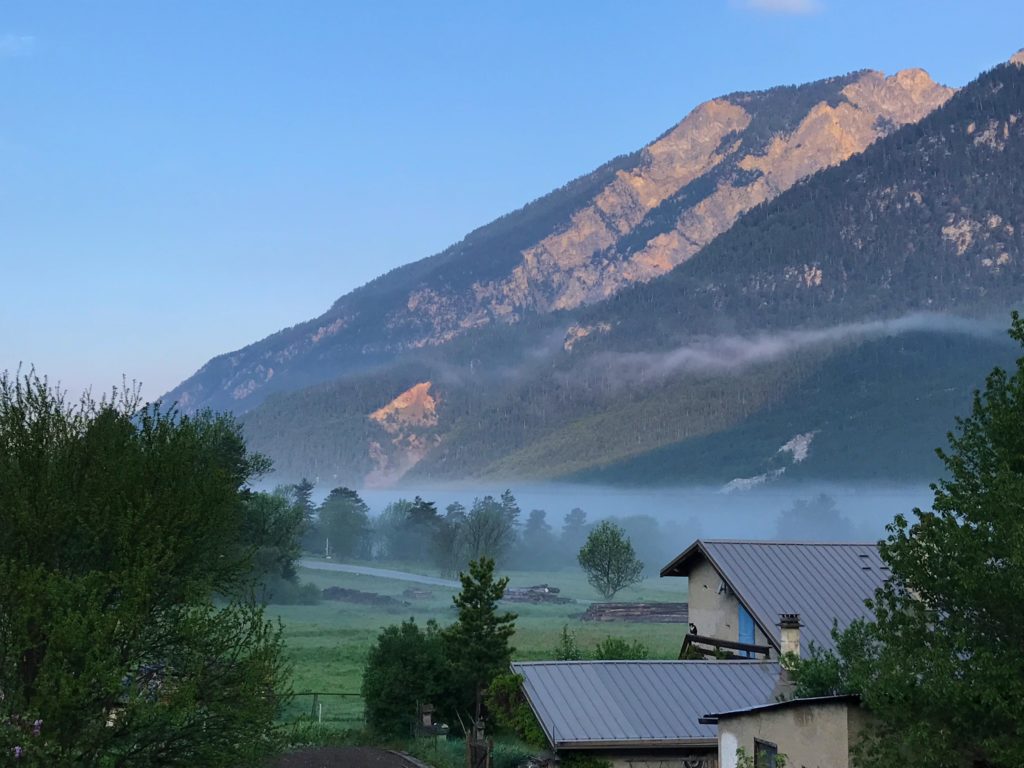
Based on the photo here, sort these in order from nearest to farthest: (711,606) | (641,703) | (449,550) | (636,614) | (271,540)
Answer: (641,703), (711,606), (271,540), (636,614), (449,550)

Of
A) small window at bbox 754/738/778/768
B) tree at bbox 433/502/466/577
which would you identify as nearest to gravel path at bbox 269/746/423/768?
small window at bbox 754/738/778/768

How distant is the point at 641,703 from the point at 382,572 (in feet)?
494

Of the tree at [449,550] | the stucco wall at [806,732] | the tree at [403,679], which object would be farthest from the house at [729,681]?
the tree at [449,550]

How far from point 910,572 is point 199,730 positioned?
16.6m

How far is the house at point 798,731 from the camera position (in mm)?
25812

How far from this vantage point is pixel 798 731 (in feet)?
89.9

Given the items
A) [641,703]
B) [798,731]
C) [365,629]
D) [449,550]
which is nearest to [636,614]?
[365,629]

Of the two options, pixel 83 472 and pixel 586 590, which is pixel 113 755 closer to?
pixel 83 472

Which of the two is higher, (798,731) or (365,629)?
(798,731)

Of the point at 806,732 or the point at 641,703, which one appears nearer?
the point at 806,732

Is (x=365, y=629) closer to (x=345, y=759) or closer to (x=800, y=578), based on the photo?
(x=345, y=759)

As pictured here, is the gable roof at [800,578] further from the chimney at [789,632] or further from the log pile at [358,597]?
the log pile at [358,597]

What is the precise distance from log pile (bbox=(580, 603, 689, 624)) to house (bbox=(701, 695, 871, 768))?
8406cm

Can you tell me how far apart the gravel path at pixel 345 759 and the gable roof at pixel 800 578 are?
13.6 m
